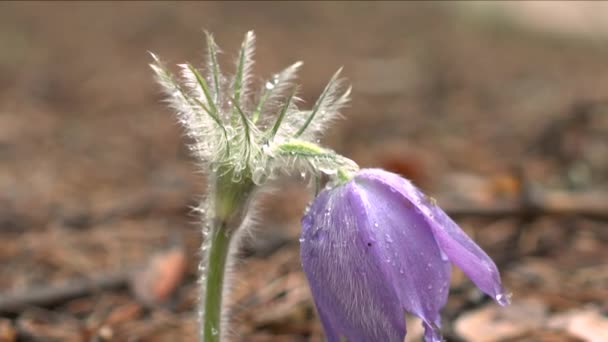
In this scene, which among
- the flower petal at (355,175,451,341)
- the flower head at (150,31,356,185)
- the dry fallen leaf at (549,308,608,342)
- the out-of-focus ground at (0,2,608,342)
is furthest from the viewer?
the out-of-focus ground at (0,2,608,342)

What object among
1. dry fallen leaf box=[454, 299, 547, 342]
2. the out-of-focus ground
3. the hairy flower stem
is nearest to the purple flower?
the hairy flower stem

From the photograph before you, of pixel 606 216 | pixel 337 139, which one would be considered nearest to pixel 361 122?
pixel 337 139

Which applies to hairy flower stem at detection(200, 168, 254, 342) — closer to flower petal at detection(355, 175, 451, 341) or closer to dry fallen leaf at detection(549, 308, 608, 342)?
flower petal at detection(355, 175, 451, 341)

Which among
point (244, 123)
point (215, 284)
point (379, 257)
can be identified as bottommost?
point (215, 284)

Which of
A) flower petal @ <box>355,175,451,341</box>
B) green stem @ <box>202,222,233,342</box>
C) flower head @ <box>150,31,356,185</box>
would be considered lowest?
green stem @ <box>202,222,233,342</box>

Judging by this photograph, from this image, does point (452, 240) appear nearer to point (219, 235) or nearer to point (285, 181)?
point (219, 235)

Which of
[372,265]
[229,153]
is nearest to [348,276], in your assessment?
[372,265]

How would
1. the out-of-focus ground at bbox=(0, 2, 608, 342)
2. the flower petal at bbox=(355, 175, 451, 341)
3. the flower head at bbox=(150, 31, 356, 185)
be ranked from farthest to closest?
the out-of-focus ground at bbox=(0, 2, 608, 342), the flower head at bbox=(150, 31, 356, 185), the flower petal at bbox=(355, 175, 451, 341)
